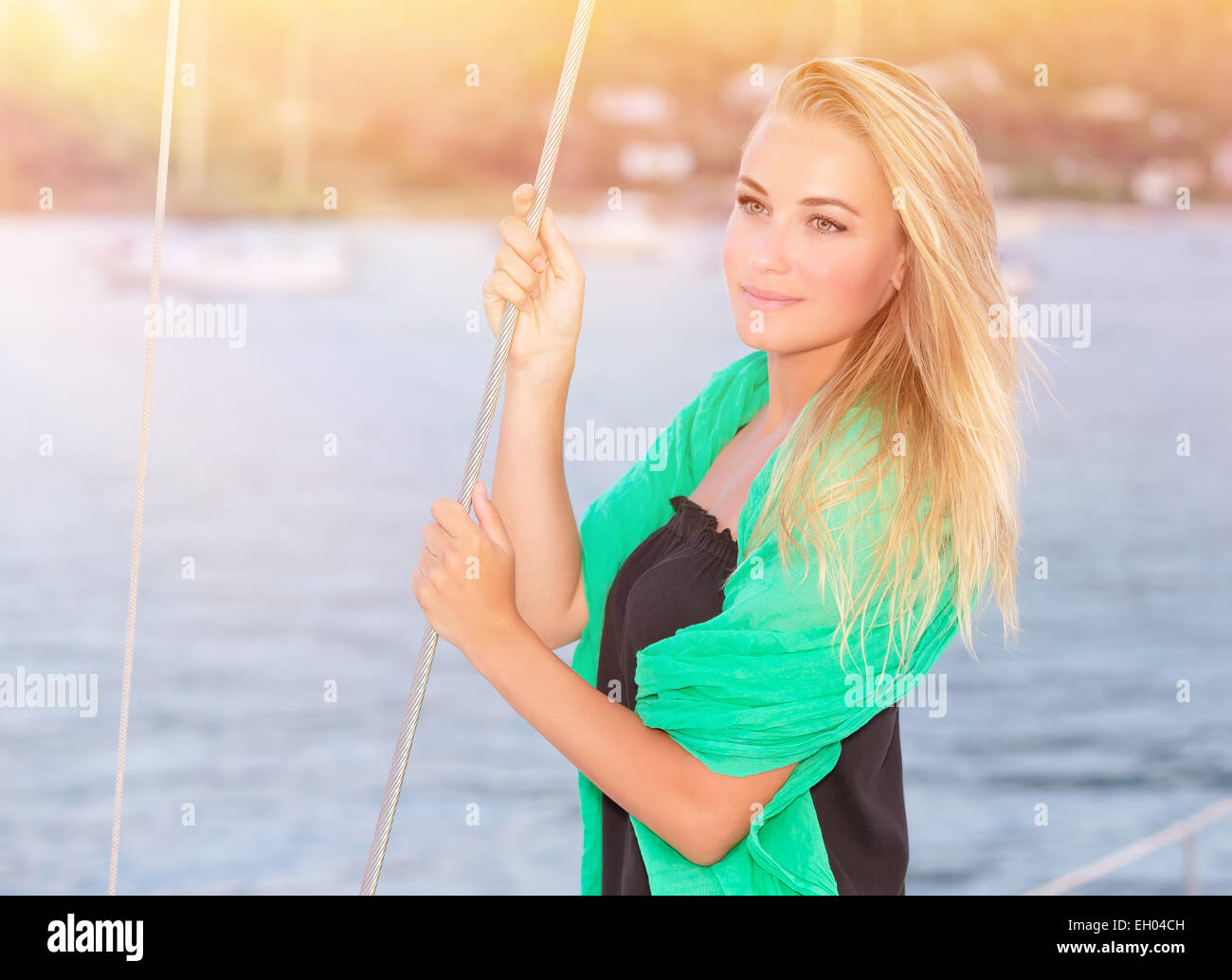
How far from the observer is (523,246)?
1233 millimetres

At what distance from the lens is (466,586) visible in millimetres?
1123

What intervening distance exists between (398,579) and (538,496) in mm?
16267

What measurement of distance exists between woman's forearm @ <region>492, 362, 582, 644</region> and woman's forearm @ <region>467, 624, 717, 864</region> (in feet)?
0.65

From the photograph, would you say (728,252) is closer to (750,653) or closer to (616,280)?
(750,653)

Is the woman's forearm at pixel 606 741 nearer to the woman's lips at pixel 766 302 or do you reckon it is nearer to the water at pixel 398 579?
the woman's lips at pixel 766 302

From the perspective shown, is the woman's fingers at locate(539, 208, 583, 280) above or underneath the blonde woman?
above

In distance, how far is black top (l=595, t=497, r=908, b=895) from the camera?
123 cm

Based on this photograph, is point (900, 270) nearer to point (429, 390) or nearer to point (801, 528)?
point (801, 528)

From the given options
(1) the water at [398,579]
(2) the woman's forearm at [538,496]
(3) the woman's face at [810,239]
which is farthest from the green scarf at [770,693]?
(1) the water at [398,579]

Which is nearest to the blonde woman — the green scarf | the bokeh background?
the green scarf

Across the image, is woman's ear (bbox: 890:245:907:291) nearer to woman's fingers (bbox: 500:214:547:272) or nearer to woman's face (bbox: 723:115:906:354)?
woman's face (bbox: 723:115:906:354)

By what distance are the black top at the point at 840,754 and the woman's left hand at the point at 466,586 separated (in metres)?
0.17

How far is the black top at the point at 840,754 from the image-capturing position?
1230 millimetres
